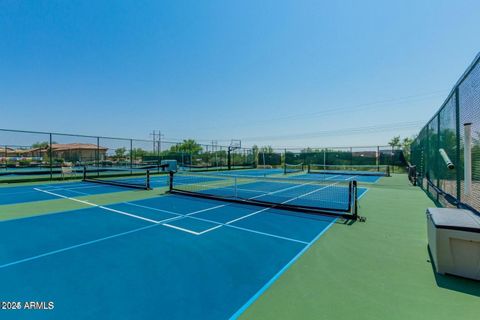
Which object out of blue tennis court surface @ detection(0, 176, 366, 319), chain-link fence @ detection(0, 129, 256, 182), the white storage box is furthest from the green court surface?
chain-link fence @ detection(0, 129, 256, 182)

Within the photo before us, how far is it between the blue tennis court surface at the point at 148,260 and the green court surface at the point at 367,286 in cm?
25

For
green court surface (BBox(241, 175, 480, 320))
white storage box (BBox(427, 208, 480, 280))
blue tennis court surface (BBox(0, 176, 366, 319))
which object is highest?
white storage box (BBox(427, 208, 480, 280))

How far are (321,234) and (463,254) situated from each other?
205cm

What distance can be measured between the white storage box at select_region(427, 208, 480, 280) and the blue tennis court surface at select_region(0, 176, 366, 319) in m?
1.73

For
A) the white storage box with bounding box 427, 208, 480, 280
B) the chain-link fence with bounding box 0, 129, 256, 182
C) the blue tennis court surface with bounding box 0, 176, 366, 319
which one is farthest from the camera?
the chain-link fence with bounding box 0, 129, 256, 182

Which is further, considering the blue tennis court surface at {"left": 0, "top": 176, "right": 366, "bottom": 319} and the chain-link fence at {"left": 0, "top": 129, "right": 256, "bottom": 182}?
the chain-link fence at {"left": 0, "top": 129, "right": 256, "bottom": 182}

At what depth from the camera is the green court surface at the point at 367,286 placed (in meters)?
2.19

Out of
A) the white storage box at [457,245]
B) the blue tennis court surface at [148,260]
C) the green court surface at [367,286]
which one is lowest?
the green court surface at [367,286]

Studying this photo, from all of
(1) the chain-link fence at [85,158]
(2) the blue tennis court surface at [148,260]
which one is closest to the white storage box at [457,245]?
(2) the blue tennis court surface at [148,260]

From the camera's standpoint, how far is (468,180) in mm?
3377

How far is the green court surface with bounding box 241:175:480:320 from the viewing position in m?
2.19

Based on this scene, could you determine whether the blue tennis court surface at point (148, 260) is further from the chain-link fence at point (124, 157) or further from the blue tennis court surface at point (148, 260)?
the chain-link fence at point (124, 157)

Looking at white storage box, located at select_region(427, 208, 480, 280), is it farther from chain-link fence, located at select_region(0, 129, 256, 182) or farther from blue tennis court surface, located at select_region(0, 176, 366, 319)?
chain-link fence, located at select_region(0, 129, 256, 182)

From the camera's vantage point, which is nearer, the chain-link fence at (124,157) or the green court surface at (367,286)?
the green court surface at (367,286)
